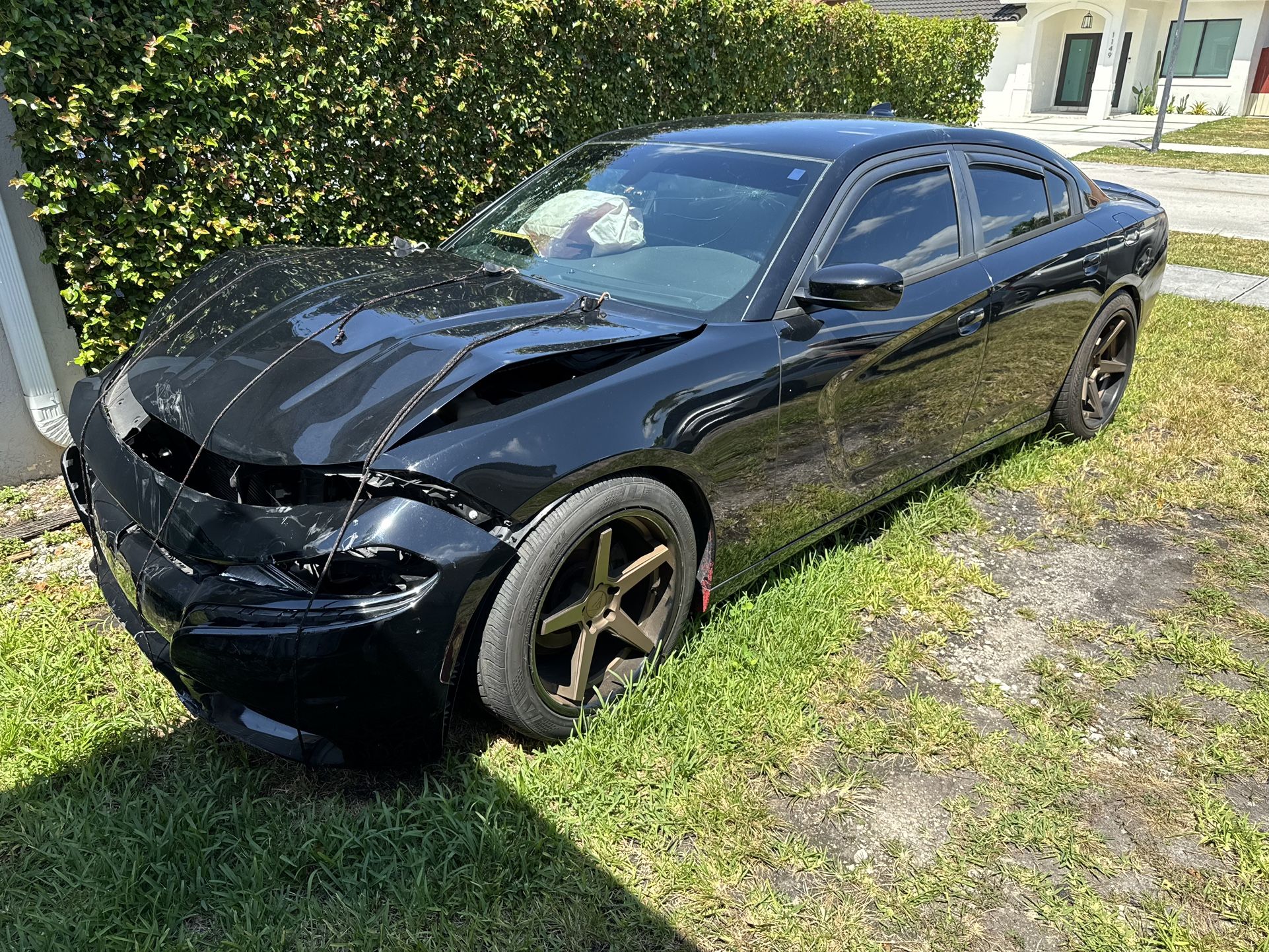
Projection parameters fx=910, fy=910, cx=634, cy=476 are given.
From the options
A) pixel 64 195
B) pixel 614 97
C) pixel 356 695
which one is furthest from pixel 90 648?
pixel 614 97

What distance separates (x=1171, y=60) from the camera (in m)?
19.0

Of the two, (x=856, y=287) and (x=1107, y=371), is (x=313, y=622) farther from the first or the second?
(x=1107, y=371)

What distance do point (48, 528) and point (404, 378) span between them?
7.79 ft

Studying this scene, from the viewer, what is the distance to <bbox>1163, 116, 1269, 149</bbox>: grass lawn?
20.2 meters

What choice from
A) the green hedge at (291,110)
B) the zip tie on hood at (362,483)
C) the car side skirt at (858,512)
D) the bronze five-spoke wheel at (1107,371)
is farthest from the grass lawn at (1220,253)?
the zip tie on hood at (362,483)

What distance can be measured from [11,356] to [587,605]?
9.98 ft

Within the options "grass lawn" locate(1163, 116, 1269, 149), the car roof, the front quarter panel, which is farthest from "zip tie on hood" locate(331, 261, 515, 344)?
"grass lawn" locate(1163, 116, 1269, 149)

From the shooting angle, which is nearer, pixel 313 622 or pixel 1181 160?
pixel 313 622

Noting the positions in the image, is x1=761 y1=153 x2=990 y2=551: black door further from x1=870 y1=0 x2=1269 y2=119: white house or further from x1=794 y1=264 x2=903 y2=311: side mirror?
x1=870 y1=0 x2=1269 y2=119: white house

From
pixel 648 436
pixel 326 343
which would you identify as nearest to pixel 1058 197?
pixel 648 436

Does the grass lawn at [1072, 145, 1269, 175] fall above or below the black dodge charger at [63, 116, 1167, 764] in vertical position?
below

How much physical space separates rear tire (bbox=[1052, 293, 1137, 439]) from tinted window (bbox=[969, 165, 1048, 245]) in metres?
0.72

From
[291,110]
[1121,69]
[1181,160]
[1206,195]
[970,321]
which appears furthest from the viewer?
[1121,69]

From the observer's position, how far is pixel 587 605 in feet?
8.04
